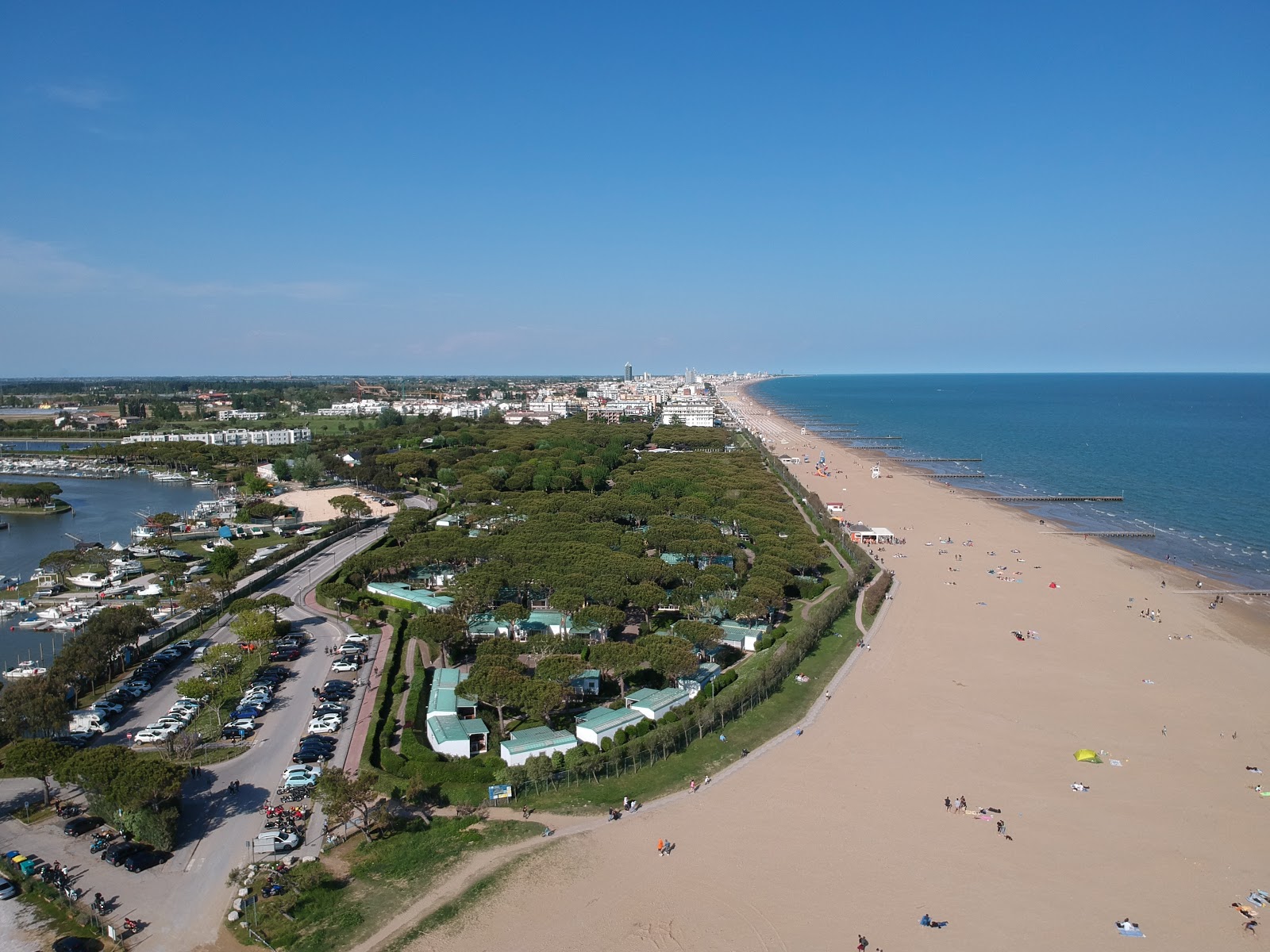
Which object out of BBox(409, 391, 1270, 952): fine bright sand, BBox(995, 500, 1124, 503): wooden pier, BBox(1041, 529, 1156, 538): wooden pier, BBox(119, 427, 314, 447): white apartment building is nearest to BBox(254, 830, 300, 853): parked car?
BBox(409, 391, 1270, 952): fine bright sand

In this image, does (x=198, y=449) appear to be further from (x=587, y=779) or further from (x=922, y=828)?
(x=922, y=828)

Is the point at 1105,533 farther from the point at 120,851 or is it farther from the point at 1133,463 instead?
the point at 120,851

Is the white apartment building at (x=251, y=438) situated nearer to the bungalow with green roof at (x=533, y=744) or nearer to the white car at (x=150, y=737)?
the white car at (x=150, y=737)

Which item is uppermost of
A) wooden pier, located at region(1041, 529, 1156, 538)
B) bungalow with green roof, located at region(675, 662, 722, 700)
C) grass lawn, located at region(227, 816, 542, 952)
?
bungalow with green roof, located at region(675, 662, 722, 700)

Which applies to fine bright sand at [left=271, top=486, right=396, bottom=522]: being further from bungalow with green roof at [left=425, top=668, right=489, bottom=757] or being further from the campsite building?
the campsite building

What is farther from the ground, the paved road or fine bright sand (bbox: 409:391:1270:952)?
the paved road

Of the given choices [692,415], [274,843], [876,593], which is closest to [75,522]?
[274,843]

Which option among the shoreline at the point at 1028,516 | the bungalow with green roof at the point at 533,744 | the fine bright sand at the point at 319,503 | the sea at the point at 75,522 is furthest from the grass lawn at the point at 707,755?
the fine bright sand at the point at 319,503
